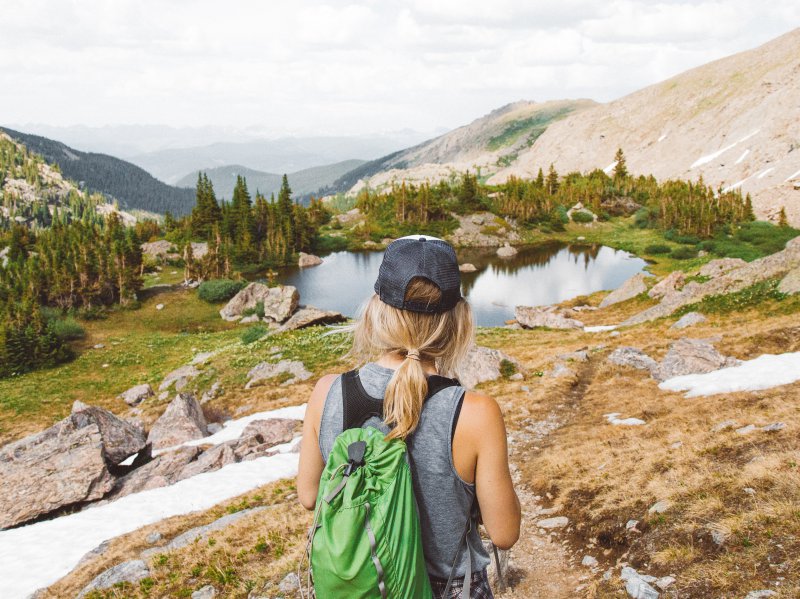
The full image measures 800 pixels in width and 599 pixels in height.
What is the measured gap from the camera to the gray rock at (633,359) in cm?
2125

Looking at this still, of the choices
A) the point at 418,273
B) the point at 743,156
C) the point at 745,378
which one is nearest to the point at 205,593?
the point at 418,273

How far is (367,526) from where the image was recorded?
271 cm

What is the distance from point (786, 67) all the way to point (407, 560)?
202 m

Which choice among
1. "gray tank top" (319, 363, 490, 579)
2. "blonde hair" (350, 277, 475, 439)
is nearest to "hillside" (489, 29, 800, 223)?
"blonde hair" (350, 277, 475, 439)

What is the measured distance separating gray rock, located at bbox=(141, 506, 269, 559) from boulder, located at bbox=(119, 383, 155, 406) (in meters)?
25.0

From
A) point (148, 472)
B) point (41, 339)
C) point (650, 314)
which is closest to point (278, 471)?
point (148, 472)

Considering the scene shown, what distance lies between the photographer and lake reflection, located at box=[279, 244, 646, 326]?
67750 millimetres

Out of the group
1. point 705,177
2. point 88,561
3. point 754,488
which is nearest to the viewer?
point 754,488

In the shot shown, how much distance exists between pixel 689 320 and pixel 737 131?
150591mm

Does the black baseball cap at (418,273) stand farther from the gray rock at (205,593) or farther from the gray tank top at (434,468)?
the gray rock at (205,593)

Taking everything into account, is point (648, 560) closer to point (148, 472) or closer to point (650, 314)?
point (148, 472)

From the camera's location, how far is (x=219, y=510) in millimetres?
13695

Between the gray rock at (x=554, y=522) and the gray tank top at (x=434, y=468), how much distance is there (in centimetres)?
732

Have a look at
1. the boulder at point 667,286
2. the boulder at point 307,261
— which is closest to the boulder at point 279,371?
the boulder at point 667,286
